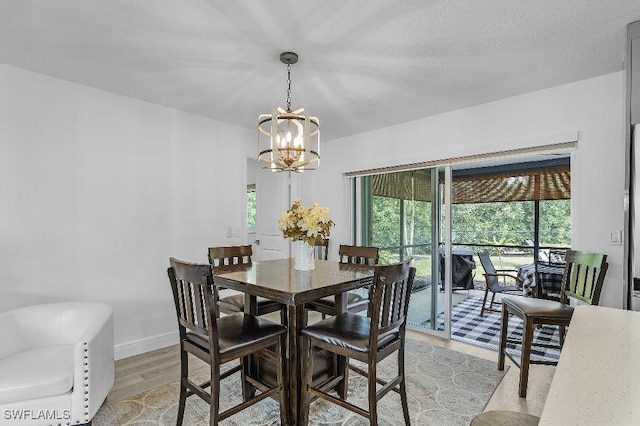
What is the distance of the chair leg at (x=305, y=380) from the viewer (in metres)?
1.93

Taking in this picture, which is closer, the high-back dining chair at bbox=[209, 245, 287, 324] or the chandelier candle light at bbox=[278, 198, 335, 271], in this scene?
the chandelier candle light at bbox=[278, 198, 335, 271]

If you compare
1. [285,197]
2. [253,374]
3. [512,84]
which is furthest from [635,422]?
[285,197]

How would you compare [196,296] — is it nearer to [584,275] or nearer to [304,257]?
[304,257]

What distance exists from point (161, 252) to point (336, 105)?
7.58 feet

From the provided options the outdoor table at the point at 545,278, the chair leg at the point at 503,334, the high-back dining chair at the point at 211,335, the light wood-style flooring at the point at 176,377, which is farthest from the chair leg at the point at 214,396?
the outdoor table at the point at 545,278

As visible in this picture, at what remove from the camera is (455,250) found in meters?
6.18

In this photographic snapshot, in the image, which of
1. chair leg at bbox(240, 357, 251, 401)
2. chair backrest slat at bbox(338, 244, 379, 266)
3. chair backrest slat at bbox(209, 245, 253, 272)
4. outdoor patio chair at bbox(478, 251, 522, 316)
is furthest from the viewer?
outdoor patio chair at bbox(478, 251, 522, 316)

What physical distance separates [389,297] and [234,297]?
164 cm

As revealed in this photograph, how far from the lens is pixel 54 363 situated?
1.98m

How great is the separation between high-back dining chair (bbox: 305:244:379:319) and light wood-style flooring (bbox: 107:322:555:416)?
1.09 m

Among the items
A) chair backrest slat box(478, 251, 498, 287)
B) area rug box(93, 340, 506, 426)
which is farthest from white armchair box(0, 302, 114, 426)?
chair backrest slat box(478, 251, 498, 287)

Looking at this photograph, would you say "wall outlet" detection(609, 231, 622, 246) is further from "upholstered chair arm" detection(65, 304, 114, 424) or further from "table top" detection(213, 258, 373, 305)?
"upholstered chair arm" detection(65, 304, 114, 424)

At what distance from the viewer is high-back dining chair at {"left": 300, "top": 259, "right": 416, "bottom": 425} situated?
5.81ft

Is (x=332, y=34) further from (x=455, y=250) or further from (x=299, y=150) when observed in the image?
(x=455, y=250)
